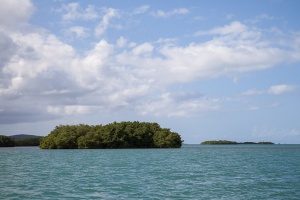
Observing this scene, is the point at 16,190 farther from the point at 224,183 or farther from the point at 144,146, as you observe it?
the point at 144,146

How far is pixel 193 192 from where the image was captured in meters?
33.2

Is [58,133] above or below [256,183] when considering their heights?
above

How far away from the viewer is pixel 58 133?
162 metres

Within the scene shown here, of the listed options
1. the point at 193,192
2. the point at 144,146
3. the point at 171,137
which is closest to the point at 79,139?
the point at 144,146

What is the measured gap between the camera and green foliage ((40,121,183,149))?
156375 millimetres

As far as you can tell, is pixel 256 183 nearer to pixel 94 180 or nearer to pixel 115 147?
pixel 94 180

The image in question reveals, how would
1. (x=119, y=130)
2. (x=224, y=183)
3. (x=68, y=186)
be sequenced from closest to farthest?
Result: 1. (x=68, y=186)
2. (x=224, y=183)
3. (x=119, y=130)

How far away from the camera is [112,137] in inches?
6142

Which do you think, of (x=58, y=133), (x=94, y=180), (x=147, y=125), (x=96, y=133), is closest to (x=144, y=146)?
(x=147, y=125)

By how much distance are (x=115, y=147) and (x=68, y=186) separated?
12115 centimetres

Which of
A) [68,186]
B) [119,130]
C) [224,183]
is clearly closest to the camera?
[68,186]

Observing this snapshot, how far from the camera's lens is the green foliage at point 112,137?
513ft

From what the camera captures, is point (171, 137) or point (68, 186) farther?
point (171, 137)

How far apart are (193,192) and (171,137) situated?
130 meters
